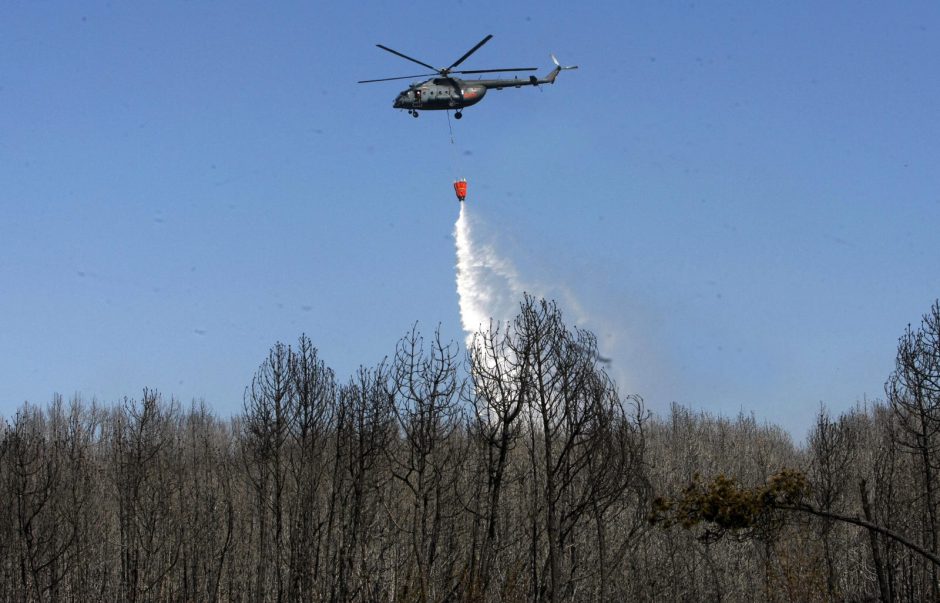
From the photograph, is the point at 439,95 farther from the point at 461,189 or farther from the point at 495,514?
the point at 495,514

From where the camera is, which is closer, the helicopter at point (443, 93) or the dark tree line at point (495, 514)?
the dark tree line at point (495, 514)

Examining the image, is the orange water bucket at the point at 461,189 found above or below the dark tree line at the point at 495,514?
above

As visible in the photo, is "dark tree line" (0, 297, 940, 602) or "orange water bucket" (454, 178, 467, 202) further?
"orange water bucket" (454, 178, 467, 202)

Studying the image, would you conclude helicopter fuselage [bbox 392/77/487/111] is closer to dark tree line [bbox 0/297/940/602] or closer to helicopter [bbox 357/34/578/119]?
helicopter [bbox 357/34/578/119]

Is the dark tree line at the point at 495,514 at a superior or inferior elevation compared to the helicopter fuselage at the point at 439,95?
inferior

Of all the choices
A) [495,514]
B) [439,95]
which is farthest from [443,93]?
[495,514]

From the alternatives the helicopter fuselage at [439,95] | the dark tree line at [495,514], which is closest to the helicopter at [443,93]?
the helicopter fuselage at [439,95]

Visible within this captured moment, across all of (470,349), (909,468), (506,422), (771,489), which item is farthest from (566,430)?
(909,468)

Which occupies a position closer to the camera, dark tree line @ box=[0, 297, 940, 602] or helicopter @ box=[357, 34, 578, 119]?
dark tree line @ box=[0, 297, 940, 602]

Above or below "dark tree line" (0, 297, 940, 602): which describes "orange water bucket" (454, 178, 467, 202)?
above

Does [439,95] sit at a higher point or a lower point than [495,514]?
higher

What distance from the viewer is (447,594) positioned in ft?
79.0

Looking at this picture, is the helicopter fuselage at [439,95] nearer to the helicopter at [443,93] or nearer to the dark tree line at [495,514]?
the helicopter at [443,93]

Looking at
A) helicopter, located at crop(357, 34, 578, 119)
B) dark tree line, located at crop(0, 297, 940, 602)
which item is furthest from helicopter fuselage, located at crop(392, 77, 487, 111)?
dark tree line, located at crop(0, 297, 940, 602)
